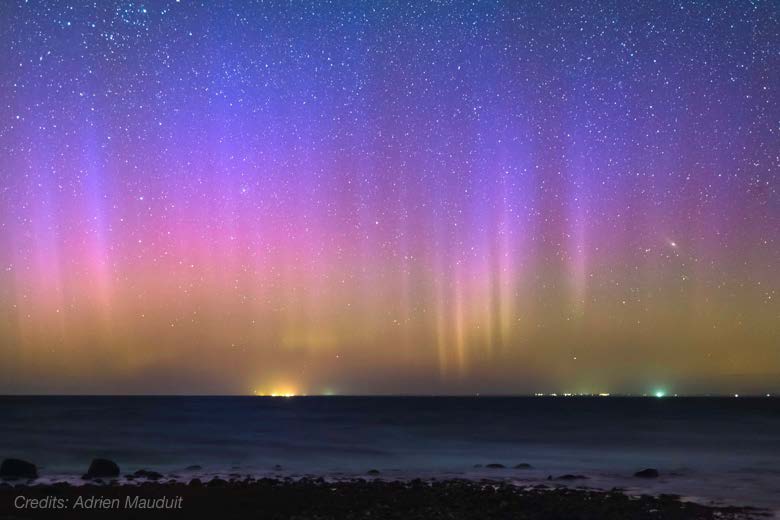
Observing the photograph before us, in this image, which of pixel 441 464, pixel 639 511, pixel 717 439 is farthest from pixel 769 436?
pixel 639 511

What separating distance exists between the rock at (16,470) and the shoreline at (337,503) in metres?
3.55

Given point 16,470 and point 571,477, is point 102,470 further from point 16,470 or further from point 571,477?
point 571,477

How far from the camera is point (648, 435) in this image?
5662cm

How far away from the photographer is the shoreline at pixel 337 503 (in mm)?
16203

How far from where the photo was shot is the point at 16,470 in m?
24.8

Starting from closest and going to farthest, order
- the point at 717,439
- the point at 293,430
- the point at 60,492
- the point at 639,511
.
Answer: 1. the point at 639,511
2. the point at 60,492
3. the point at 717,439
4. the point at 293,430

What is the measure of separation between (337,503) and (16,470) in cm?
1322

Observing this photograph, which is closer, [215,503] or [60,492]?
[215,503]

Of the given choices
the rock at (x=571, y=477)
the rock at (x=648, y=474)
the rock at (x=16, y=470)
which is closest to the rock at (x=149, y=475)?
the rock at (x=16, y=470)

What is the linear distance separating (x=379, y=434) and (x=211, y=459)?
23.5 meters

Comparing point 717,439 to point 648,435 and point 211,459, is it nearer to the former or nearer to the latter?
point 648,435

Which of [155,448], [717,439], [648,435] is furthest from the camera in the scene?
[648,435]

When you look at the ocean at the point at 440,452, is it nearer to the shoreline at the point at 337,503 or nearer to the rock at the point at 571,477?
the rock at the point at 571,477

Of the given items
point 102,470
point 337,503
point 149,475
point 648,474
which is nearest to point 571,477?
point 648,474
